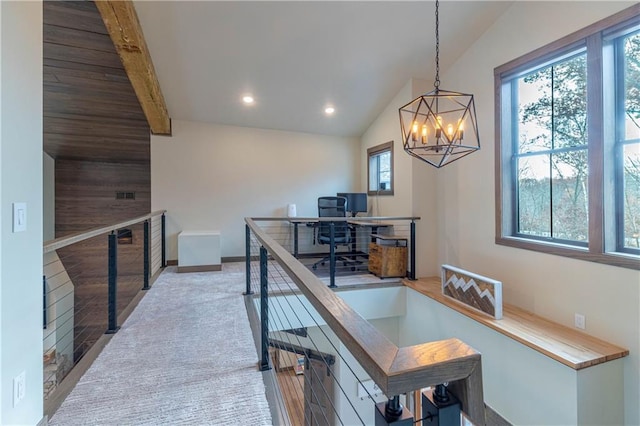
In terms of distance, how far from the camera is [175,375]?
6.43ft

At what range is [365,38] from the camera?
11.5 feet

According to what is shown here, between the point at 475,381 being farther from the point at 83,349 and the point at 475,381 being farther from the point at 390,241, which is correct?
the point at 83,349

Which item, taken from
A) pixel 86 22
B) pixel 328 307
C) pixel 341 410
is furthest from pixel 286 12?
pixel 341 410

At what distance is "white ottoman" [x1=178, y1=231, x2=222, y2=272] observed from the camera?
4.58 m

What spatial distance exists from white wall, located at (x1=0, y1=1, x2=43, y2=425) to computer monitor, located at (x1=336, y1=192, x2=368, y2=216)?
4258 mm

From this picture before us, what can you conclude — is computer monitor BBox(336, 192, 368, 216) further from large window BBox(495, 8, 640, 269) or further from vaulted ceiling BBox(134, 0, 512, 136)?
large window BBox(495, 8, 640, 269)

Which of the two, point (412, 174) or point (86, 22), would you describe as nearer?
point (86, 22)

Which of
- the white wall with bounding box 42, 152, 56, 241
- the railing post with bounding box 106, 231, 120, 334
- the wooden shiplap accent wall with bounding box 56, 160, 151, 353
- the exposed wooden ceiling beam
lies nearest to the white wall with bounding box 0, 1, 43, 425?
the railing post with bounding box 106, 231, 120, 334

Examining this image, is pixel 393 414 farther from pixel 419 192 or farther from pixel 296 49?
pixel 419 192

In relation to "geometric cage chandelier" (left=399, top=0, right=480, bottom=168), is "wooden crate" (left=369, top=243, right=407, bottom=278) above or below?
below

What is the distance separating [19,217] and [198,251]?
11.0 ft

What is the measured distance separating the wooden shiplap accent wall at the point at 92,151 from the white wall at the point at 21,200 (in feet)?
7.84

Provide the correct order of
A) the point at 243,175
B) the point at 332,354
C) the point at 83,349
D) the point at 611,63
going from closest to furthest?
1. the point at 611,63
2. the point at 332,354
3. the point at 243,175
4. the point at 83,349

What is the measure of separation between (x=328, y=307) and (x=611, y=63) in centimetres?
329
